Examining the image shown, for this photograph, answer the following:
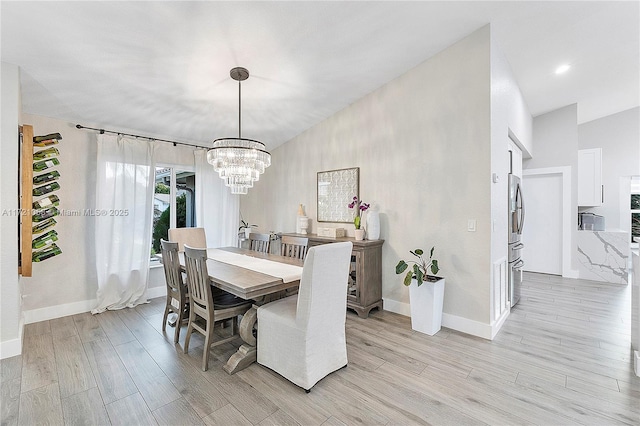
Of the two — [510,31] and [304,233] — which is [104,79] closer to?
[304,233]

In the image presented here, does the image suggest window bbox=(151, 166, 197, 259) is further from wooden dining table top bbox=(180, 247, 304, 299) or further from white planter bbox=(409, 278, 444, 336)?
white planter bbox=(409, 278, 444, 336)

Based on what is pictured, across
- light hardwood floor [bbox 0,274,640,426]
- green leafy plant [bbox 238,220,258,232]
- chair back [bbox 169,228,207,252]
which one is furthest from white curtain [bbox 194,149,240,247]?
light hardwood floor [bbox 0,274,640,426]

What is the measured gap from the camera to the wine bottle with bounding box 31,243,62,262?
127 inches

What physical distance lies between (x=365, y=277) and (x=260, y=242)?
1.49 m

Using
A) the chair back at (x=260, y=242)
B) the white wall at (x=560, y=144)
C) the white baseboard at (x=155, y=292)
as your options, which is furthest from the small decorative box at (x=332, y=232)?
the white wall at (x=560, y=144)

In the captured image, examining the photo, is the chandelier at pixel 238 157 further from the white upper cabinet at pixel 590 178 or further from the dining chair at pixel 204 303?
the white upper cabinet at pixel 590 178

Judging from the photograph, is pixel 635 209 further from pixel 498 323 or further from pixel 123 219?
pixel 123 219

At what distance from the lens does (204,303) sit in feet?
7.76

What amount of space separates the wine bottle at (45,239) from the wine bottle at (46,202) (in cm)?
31

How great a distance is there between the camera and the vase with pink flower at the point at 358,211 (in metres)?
3.54

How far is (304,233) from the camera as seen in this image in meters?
4.39

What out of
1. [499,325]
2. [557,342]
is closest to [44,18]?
[499,325]

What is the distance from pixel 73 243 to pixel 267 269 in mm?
2728

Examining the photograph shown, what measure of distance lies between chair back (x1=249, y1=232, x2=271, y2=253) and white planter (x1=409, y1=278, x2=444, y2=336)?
6.12 feet
